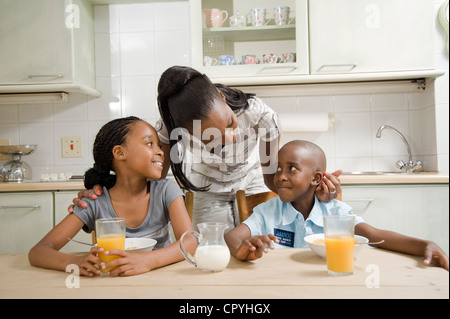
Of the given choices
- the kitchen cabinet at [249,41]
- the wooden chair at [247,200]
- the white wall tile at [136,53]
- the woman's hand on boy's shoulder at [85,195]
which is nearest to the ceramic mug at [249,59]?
the kitchen cabinet at [249,41]

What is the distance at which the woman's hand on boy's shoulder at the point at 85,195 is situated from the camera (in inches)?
41.3

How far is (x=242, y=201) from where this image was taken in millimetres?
1470

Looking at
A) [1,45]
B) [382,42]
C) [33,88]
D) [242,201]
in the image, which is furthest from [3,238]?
[382,42]

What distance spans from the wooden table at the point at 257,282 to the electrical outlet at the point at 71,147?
1.79m

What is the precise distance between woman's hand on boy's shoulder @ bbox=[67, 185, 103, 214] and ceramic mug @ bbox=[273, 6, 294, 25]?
5.07 feet

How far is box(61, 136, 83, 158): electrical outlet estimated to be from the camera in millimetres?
2535

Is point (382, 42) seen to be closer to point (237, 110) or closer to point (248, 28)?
point (248, 28)

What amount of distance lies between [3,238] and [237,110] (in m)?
1.48

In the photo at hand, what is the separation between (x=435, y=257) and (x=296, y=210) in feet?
1.68

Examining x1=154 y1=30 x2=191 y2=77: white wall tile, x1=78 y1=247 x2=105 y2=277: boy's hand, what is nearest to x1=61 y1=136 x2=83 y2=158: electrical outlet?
x1=154 y1=30 x2=191 y2=77: white wall tile

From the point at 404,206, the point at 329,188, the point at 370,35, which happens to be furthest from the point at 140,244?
the point at 370,35

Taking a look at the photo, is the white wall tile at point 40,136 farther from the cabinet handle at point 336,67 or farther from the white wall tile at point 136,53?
the cabinet handle at point 336,67

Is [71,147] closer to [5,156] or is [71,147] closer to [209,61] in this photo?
[5,156]

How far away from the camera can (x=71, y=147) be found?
8.34ft
